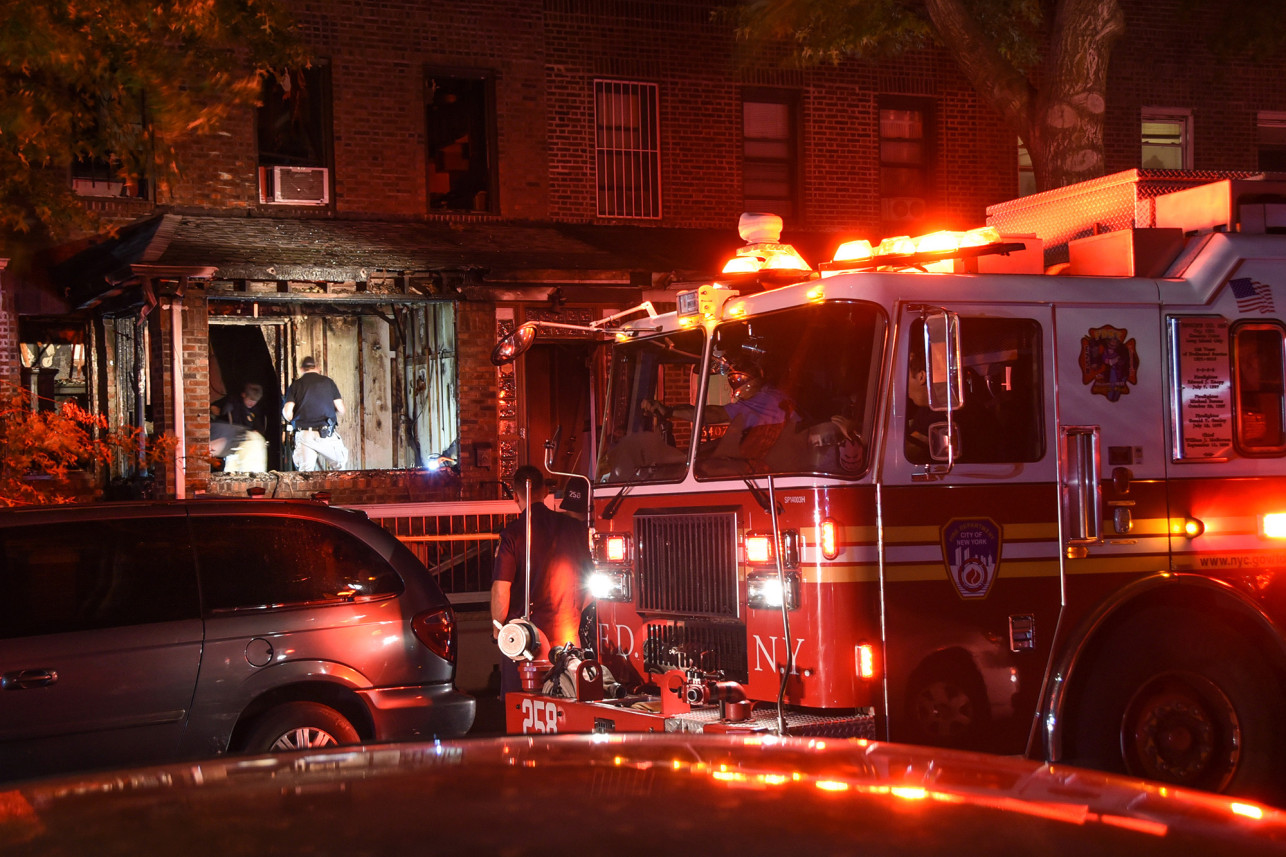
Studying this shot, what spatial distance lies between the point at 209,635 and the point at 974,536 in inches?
139

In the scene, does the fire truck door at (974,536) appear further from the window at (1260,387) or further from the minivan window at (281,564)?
the minivan window at (281,564)

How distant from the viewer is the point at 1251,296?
6578 millimetres

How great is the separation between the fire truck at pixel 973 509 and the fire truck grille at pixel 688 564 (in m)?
0.02

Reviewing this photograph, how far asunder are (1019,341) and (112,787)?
4.78 meters

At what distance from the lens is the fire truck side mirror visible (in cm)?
545

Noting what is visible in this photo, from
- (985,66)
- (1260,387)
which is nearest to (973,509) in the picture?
(1260,387)

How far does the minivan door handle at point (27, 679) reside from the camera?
571 cm

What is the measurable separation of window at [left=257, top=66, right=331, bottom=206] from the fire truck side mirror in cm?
1193

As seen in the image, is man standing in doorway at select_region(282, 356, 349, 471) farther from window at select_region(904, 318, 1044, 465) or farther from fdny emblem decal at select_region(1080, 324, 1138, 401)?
fdny emblem decal at select_region(1080, 324, 1138, 401)

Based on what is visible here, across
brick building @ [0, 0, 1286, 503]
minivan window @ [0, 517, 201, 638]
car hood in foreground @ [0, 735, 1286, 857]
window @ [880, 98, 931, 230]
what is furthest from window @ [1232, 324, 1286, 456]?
window @ [880, 98, 931, 230]

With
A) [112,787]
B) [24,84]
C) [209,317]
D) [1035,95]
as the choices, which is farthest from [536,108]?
[112,787]

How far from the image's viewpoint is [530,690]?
6.61m

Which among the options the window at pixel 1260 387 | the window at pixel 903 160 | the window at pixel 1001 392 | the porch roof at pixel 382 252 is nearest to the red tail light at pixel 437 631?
the window at pixel 1001 392

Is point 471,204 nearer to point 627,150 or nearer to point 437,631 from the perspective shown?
point 627,150
